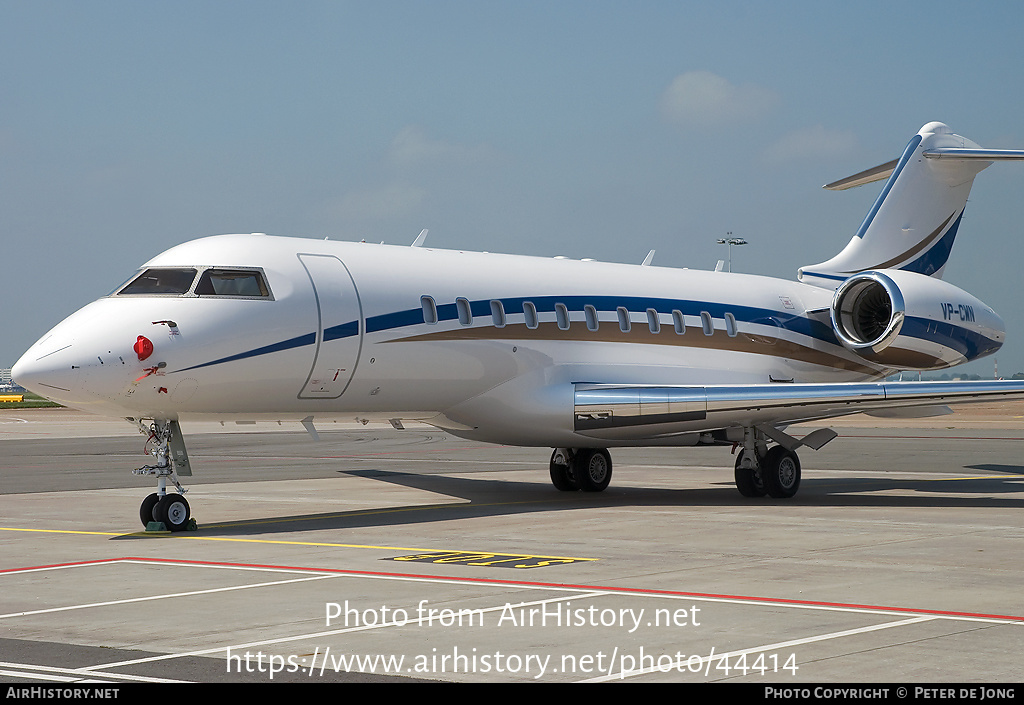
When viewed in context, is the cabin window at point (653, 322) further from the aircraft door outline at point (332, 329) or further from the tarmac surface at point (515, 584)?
the aircraft door outline at point (332, 329)

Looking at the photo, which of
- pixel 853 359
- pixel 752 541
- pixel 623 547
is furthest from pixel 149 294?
pixel 853 359

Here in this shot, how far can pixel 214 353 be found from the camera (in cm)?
1432

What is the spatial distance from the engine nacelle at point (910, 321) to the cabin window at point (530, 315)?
666 centimetres

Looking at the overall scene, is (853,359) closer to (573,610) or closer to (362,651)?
(573,610)

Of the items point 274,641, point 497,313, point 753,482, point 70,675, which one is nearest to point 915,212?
point 753,482

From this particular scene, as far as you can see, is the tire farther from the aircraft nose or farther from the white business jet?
the aircraft nose

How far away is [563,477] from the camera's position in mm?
21078

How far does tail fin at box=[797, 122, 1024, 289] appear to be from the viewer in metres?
Result: 23.5

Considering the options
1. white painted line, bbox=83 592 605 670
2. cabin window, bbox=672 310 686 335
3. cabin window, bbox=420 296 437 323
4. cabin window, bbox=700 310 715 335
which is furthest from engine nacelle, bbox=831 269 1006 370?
white painted line, bbox=83 592 605 670

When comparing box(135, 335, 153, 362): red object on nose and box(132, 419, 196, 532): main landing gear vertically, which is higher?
box(135, 335, 153, 362): red object on nose

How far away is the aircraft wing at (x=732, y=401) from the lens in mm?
17297

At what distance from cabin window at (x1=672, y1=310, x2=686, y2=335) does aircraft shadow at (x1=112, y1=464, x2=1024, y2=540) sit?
111 inches

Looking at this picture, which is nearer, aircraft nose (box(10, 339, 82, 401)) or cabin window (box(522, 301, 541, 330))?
aircraft nose (box(10, 339, 82, 401))

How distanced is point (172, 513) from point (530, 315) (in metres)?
6.38
